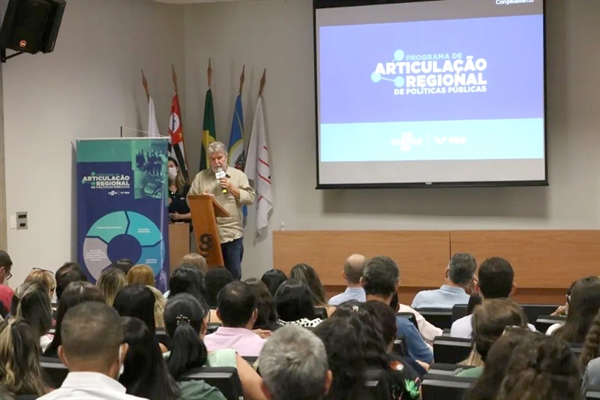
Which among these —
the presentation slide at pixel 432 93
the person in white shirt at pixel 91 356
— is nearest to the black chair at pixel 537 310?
the person in white shirt at pixel 91 356

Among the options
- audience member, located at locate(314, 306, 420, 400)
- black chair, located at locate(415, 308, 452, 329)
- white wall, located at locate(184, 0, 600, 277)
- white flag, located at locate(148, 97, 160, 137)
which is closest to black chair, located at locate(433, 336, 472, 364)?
audience member, located at locate(314, 306, 420, 400)

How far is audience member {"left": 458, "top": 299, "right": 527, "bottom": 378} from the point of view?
2.85 metres

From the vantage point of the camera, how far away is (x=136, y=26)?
8789mm

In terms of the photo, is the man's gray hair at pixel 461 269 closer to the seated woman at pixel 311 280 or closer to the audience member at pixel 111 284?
the seated woman at pixel 311 280

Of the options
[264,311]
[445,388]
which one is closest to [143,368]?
[445,388]

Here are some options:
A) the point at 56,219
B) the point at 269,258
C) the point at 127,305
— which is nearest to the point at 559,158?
the point at 269,258

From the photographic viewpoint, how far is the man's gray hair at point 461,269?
4.97m

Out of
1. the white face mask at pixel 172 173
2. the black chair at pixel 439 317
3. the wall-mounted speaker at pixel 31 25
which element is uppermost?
the wall-mounted speaker at pixel 31 25

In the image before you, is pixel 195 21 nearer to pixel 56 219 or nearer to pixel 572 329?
pixel 56 219

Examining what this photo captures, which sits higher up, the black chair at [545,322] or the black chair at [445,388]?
the black chair at [445,388]

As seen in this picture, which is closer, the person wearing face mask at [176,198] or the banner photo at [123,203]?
the banner photo at [123,203]

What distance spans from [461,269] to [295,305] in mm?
1390

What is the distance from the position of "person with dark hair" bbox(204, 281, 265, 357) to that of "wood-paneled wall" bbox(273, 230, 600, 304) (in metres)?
4.84

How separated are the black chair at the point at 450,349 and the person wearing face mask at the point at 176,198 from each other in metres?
5.19
